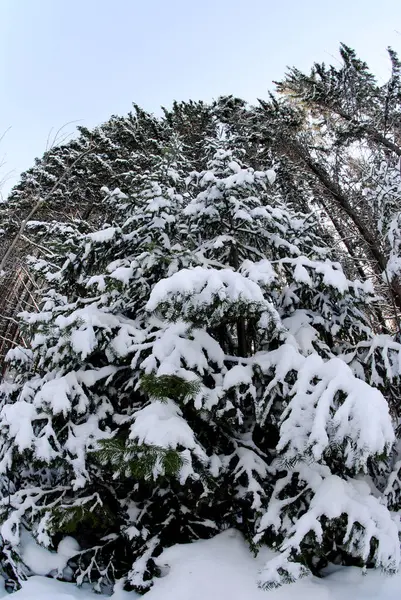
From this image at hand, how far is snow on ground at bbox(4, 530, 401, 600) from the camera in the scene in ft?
9.33

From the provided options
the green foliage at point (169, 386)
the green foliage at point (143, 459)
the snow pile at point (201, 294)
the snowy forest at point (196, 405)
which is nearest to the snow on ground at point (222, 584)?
the snowy forest at point (196, 405)

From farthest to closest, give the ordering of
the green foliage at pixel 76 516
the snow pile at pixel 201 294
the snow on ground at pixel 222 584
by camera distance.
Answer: the green foliage at pixel 76 516, the snow pile at pixel 201 294, the snow on ground at pixel 222 584

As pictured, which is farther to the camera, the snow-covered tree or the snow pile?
the snow pile

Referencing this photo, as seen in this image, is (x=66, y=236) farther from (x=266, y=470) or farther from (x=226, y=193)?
(x=266, y=470)

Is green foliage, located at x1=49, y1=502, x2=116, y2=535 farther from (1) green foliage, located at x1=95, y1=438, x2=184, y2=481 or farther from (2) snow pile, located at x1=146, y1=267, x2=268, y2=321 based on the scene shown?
(2) snow pile, located at x1=146, y1=267, x2=268, y2=321

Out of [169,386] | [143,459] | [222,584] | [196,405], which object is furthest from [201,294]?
[222,584]

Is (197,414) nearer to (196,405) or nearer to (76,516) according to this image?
(196,405)

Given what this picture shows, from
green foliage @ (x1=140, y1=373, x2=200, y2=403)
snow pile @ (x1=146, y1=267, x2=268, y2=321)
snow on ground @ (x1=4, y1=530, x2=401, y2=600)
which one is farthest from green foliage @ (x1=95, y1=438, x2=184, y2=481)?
snow pile @ (x1=146, y1=267, x2=268, y2=321)

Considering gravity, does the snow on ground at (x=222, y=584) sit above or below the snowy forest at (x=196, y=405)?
below

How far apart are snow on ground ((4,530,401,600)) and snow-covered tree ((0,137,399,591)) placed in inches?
6.5

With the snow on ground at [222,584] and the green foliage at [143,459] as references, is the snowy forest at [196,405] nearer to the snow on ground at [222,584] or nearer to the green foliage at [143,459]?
the green foliage at [143,459]

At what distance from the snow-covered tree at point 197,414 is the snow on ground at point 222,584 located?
165mm

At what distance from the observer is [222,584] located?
2971mm

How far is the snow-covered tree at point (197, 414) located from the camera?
9.37ft
